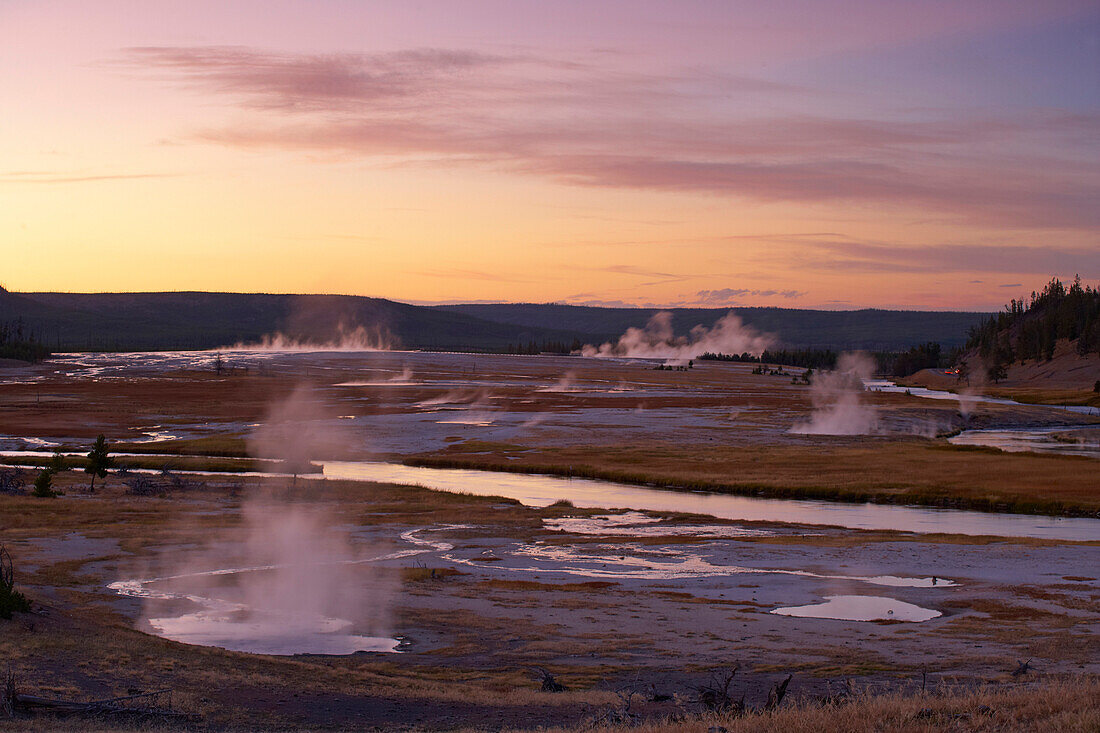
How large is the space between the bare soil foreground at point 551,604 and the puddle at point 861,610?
0.34 ft

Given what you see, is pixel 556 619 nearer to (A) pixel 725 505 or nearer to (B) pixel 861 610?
(B) pixel 861 610

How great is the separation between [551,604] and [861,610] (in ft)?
19.8

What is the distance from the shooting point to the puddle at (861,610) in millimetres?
18984

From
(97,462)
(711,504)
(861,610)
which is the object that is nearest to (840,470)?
(711,504)

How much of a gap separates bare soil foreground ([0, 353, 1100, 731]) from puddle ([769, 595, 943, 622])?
0.34 feet

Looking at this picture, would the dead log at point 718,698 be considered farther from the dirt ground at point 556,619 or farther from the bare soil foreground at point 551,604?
the dirt ground at point 556,619

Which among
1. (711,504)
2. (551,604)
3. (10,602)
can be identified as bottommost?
(711,504)

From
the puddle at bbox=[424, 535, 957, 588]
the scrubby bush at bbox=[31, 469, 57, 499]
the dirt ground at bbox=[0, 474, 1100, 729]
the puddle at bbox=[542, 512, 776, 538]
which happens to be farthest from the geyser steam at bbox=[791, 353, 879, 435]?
the scrubby bush at bbox=[31, 469, 57, 499]

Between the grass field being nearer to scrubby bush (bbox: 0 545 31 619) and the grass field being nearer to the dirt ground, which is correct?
the dirt ground

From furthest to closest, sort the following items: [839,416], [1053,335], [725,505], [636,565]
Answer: [1053,335], [839,416], [725,505], [636,565]

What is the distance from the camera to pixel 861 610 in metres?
19.7

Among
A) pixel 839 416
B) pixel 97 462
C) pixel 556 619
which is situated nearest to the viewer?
pixel 556 619

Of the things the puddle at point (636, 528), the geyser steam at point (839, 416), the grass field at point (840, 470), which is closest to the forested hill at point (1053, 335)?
the geyser steam at point (839, 416)

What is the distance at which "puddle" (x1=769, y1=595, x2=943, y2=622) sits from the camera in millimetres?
18984
